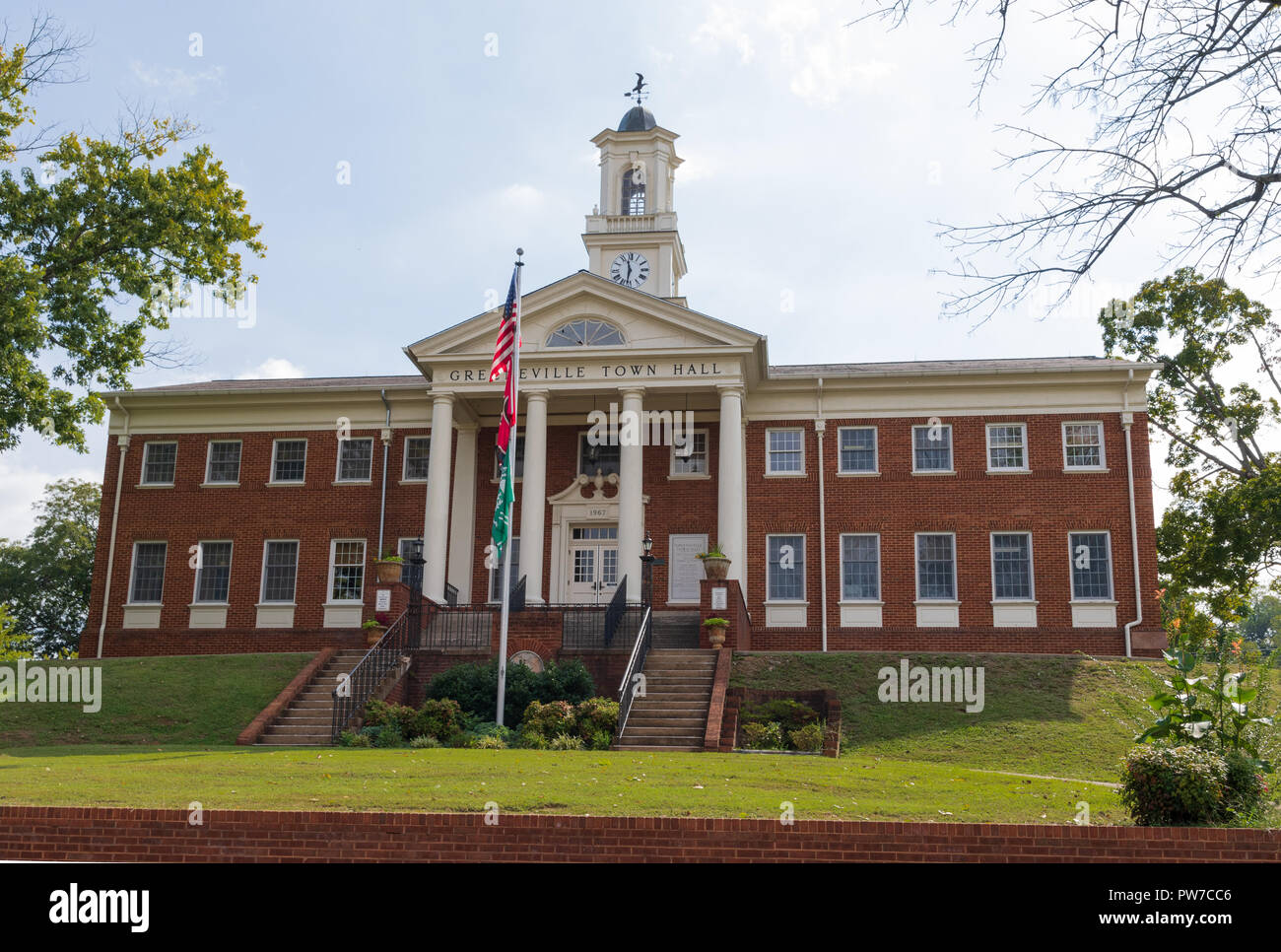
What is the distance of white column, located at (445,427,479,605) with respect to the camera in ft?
98.6

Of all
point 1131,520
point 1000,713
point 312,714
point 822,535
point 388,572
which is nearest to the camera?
point 1000,713

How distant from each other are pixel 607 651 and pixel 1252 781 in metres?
13.6

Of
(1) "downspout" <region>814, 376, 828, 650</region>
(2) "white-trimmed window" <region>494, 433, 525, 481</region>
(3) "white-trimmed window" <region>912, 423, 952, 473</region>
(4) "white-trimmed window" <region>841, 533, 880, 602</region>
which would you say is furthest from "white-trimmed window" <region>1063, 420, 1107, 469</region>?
(2) "white-trimmed window" <region>494, 433, 525, 481</region>

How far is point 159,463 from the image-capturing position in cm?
3247

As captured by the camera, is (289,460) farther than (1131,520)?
Yes

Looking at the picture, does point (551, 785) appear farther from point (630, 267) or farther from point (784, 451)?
point (630, 267)

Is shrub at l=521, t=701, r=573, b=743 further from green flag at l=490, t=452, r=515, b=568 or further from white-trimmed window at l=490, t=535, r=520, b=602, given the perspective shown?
white-trimmed window at l=490, t=535, r=520, b=602

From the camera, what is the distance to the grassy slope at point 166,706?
2042 centimetres

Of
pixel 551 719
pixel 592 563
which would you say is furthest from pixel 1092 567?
pixel 551 719

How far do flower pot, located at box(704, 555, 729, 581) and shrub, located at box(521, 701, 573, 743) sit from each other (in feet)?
18.9

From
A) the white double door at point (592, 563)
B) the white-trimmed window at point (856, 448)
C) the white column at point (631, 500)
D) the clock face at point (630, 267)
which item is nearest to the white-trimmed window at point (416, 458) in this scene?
the white double door at point (592, 563)

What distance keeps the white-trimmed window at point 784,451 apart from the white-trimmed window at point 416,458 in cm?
899

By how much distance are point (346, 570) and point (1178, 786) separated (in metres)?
23.9

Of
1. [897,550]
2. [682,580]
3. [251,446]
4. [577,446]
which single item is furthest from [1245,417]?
[251,446]
